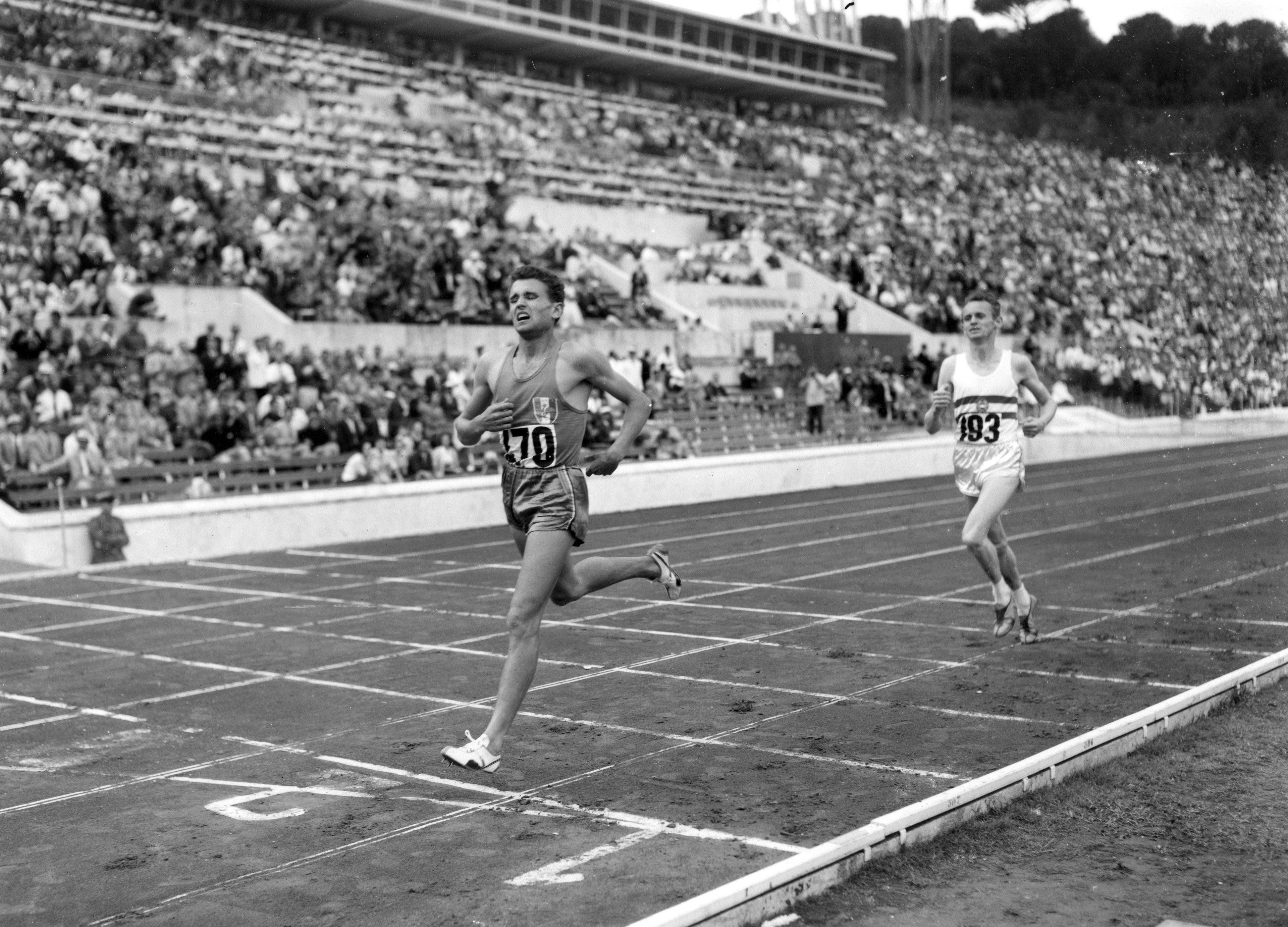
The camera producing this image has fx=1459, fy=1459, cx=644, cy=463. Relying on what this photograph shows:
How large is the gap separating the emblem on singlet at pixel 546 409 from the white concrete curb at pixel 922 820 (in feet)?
7.52

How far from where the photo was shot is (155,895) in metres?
5.05

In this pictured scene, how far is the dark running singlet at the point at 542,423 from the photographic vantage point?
663 cm

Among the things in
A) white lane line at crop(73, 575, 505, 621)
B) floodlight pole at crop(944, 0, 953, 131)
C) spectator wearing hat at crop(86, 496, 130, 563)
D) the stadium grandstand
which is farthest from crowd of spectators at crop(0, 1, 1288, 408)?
white lane line at crop(73, 575, 505, 621)

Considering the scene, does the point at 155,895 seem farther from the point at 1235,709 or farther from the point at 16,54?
the point at 16,54

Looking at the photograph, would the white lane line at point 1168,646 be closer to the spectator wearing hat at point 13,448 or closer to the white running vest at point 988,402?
the white running vest at point 988,402

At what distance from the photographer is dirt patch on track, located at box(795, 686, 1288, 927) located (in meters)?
4.73

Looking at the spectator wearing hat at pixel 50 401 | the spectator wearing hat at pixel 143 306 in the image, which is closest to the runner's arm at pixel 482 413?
the spectator wearing hat at pixel 50 401

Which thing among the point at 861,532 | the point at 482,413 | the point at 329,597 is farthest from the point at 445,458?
the point at 482,413

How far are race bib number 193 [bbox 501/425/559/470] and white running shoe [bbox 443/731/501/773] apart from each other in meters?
1.24

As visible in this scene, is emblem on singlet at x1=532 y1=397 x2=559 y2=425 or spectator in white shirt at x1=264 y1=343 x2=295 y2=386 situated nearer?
emblem on singlet at x1=532 y1=397 x2=559 y2=425

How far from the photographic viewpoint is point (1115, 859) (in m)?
5.28

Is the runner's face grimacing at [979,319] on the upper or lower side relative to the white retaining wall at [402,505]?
upper

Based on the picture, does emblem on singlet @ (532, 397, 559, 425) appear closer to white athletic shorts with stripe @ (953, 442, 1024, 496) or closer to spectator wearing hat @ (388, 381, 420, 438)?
white athletic shorts with stripe @ (953, 442, 1024, 496)

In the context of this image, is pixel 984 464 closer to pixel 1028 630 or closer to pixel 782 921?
pixel 1028 630
